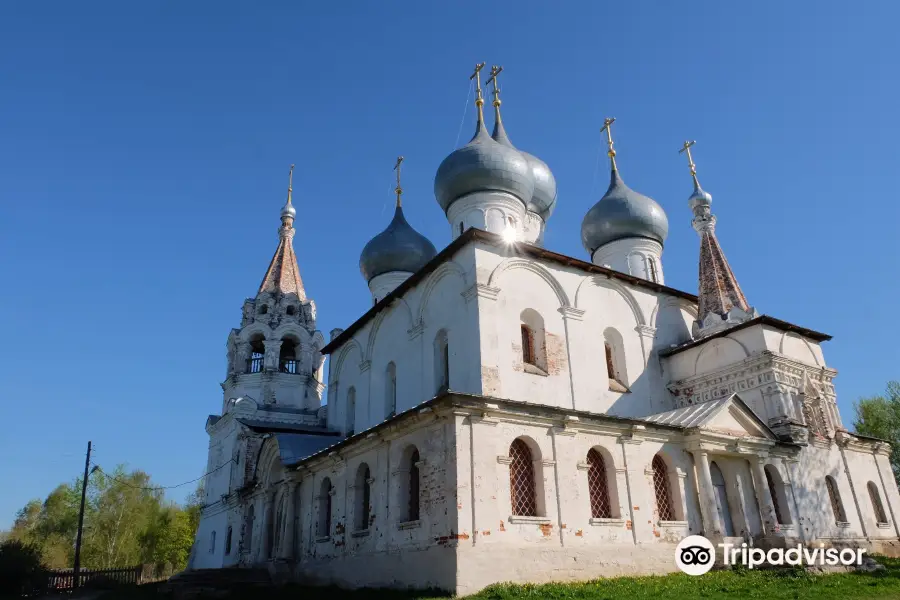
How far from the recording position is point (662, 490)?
39.0ft

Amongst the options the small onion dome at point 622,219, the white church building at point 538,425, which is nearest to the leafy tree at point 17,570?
the white church building at point 538,425

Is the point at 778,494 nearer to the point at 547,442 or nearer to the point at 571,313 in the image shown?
the point at 571,313

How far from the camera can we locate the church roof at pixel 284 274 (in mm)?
25172

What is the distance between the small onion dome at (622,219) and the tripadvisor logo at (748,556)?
10.5 meters

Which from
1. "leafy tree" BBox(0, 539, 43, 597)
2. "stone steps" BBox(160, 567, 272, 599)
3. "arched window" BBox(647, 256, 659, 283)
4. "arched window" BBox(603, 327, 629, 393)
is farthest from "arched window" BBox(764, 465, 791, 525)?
"leafy tree" BBox(0, 539, 43, 597)

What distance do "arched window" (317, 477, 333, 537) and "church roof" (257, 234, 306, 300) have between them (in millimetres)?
12242

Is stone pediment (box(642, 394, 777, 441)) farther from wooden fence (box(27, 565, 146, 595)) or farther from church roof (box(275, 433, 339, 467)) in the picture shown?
wooden fence (box(27, 565, 146, 595))

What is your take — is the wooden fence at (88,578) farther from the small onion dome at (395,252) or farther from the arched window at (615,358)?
the arched window at (615,358)

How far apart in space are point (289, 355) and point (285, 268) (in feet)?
12.4

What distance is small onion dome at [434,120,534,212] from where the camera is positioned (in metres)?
17.2

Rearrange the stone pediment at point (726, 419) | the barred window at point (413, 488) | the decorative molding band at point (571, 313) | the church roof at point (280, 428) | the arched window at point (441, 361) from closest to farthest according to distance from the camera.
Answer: the barred window at point (413, 488) → the stone pediment at point (726, 419) → the arched window at point (441, 361) → the decorative molding band at point (571, 313) → the church roof at point (280, 428)

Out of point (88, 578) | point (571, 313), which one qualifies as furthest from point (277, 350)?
point (571, 313)

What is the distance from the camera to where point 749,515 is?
12.4m

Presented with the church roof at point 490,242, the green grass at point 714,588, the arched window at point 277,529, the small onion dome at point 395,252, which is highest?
the small onion dome at point 395,252
